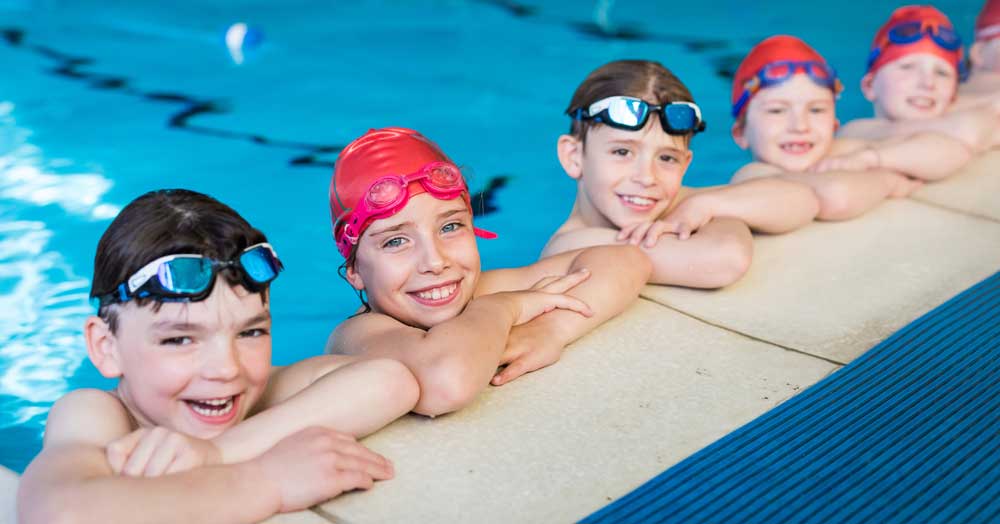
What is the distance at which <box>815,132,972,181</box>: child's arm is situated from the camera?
4.52 metres

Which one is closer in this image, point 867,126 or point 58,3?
point 867,126

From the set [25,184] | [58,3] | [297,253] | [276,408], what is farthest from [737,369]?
[58,3]

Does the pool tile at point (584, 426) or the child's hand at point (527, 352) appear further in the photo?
the child's hand at point (527, 352)

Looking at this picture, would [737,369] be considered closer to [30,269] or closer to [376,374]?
[376,374]

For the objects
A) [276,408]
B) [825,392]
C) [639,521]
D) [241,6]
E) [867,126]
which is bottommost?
[639,521]

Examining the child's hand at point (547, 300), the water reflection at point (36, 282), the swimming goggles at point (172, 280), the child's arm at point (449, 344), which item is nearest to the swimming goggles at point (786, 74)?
the child's hand at point (547, 300)

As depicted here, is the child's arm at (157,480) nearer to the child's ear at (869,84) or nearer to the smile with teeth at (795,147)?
the smile with teeth at (795,147)

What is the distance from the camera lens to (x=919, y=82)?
495cm

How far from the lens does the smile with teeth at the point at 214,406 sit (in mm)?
2453

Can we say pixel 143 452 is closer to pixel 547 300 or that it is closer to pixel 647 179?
pixel 547 300

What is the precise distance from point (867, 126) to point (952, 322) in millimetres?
1933

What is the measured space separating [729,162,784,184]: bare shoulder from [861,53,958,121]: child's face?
35.8 inches

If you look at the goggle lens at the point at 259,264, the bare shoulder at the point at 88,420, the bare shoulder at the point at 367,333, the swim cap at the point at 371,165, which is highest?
the swim cap at the point at 371,165

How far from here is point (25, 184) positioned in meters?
5.36
